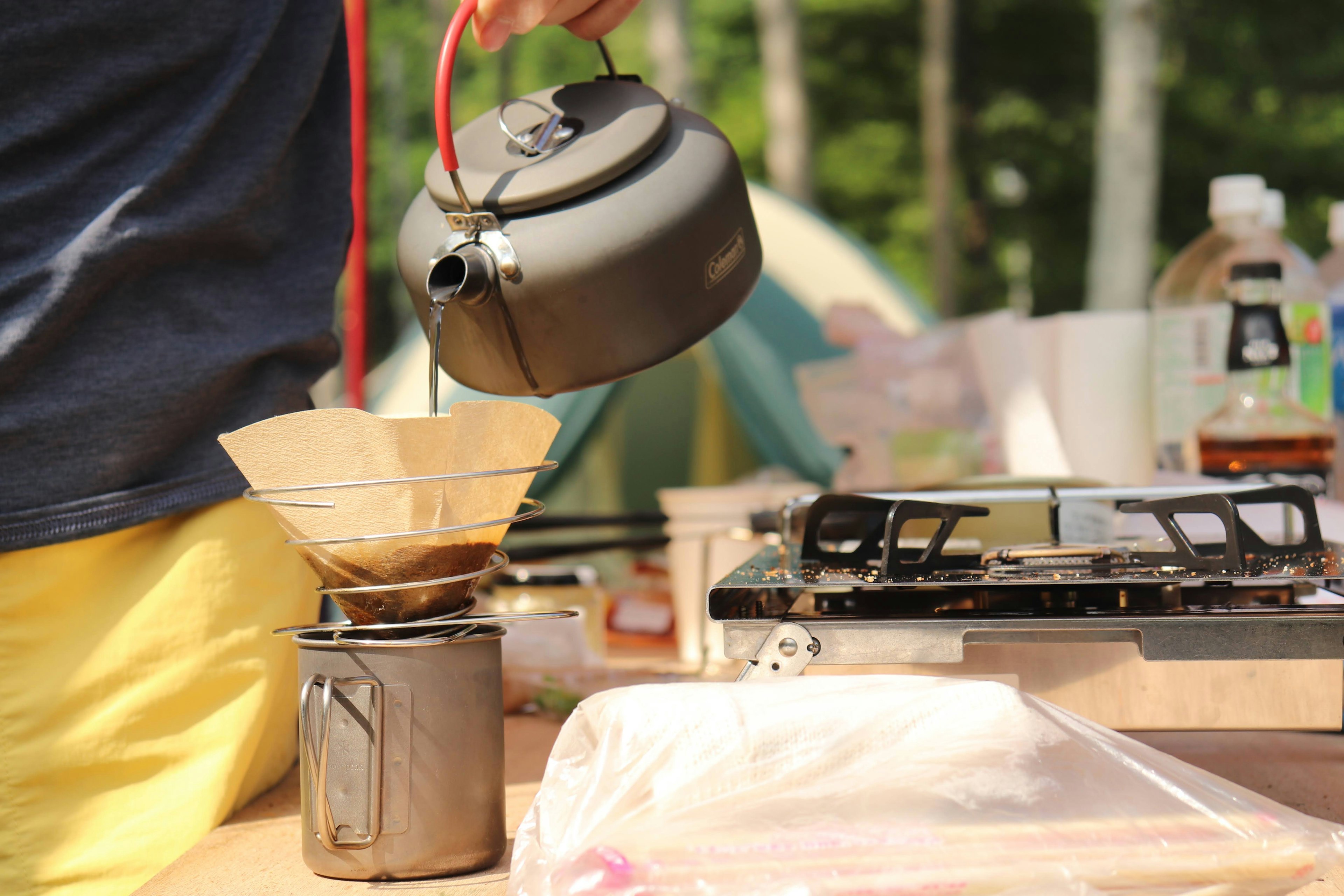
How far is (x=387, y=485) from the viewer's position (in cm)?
57

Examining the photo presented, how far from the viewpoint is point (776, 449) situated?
7.98ft

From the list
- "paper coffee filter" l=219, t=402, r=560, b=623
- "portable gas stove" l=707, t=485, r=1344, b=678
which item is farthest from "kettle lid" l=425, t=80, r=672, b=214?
"portable gas stove" l=707, t=485, r=1344, b=678

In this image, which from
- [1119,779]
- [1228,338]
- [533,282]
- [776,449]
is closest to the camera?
[1119,779]

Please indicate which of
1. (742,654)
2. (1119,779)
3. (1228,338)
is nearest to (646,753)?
(742,654)

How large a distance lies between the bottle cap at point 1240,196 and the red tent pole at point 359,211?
1056 mm

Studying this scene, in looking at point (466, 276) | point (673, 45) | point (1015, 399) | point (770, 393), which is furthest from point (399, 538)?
point (673, 45)

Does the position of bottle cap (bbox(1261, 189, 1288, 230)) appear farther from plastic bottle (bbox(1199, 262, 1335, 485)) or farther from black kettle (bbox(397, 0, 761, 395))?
black kettle (bbox(397, 0, 761, 395))

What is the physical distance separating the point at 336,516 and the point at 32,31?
0.53 m

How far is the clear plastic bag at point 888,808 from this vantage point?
18.9 inches

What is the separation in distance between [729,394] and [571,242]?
1.80 m

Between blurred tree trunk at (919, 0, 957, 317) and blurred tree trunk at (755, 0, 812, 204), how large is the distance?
1.55 metres

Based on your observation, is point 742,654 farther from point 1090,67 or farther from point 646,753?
point 1090,67

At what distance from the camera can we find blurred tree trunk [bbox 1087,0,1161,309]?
5406mm

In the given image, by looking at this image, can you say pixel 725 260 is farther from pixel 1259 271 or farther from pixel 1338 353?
pixel 1338 353
